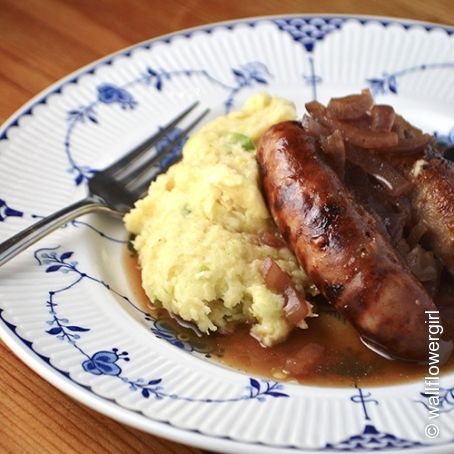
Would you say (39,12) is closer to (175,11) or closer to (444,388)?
(175,11)

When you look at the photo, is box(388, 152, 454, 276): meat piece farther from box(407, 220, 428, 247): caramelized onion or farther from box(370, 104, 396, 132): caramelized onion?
box(370, 104, 396, 132): caramelized onion

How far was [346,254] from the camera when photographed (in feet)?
10.3

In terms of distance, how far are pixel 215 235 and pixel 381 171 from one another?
0.80 metres

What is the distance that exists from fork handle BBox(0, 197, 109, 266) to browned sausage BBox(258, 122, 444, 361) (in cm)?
98

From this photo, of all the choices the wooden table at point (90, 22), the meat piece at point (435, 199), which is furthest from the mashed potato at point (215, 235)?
the wooden table at point (90, 22)

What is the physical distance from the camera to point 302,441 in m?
2.60

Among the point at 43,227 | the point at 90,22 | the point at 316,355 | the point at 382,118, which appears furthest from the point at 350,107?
the point at 90,22

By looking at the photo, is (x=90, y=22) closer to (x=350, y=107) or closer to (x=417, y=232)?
(x=350, y=107)

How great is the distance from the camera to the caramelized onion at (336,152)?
11.5 feet

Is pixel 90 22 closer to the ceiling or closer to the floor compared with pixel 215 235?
closer to the ceiling

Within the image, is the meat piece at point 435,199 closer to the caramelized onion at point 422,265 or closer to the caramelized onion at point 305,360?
the caramelized onion at point 422,265

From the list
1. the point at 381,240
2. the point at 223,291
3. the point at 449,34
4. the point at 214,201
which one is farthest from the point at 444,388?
the point at 449,34

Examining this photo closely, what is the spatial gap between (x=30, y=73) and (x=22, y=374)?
2.53 meters

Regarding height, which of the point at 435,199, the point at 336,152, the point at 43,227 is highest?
the point at 336,152
